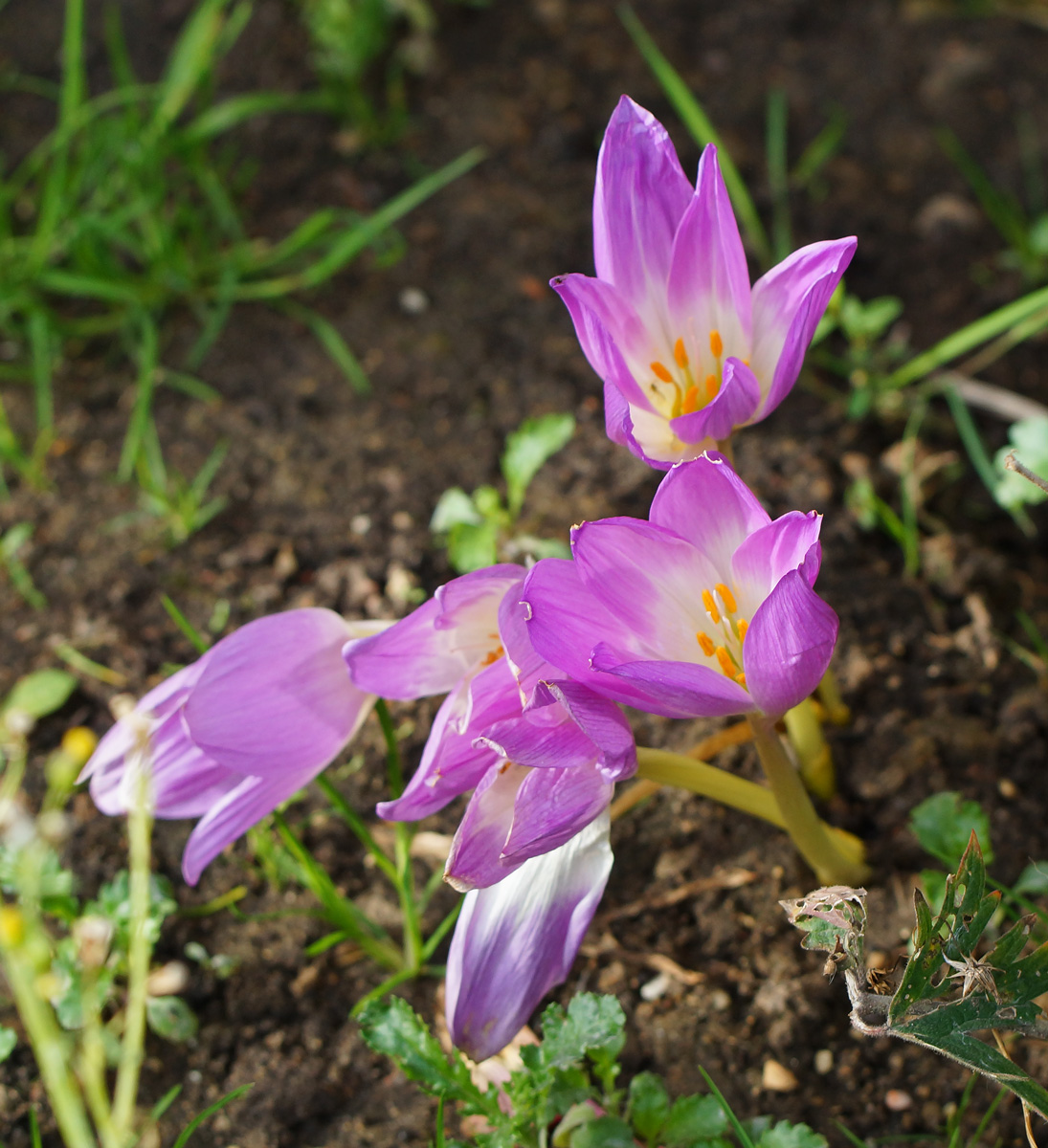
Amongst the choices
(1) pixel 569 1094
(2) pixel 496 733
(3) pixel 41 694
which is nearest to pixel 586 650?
(2) pixel 496 733

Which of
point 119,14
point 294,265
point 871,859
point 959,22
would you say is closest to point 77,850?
point 871,859

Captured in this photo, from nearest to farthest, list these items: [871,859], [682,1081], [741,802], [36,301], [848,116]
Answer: [741,802] < [682,1081] < [871,859] < [36,301] < [848,116]

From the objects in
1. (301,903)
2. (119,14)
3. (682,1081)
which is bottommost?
(682,1081)

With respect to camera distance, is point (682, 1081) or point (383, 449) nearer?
point (682, 1081)

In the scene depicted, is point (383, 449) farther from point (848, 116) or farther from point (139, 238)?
point (848, 116)

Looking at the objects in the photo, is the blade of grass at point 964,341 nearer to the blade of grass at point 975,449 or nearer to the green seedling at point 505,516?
the blade of grass at point 975,449

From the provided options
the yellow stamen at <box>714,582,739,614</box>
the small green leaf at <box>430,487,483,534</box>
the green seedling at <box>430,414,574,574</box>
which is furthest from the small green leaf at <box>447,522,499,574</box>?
the yellow stamen at <box>714,582,739,614</box>

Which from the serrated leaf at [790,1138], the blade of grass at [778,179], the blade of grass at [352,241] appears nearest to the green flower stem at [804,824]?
the serrated leaf at [790,1138]
